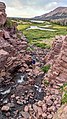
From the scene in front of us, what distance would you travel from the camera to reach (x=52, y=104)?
30547 mm

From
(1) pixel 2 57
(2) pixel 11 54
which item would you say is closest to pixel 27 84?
(1) pixel 2 57

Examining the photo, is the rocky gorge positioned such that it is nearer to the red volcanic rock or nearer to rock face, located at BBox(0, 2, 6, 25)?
the red volcanic rock

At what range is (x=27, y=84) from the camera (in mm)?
39938

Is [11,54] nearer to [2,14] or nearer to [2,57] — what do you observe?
[2,57]

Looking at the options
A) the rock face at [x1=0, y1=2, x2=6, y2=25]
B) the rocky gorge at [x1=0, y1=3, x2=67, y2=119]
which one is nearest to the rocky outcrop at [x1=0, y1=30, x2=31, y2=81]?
the rocky gorge at [x1=0, y1=3, x2=67, y2=119]

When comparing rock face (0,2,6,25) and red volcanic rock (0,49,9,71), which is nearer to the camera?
red volcanic rock (0,49,9,71)

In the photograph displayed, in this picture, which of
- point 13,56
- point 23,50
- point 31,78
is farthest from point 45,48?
point 31,78

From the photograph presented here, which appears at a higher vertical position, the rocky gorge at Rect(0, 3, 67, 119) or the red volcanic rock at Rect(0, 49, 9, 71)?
the red volcanic rock at Rect(0, 49, 9, 71)

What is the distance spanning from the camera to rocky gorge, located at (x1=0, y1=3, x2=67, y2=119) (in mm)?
30297

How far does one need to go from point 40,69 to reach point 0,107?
16.3 metres

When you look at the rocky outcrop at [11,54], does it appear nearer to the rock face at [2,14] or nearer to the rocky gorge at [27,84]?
the rocky gorge at [27,84]

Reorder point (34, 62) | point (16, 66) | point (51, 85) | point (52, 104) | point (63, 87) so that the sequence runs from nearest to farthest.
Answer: point (52, 104) < point (63, 87) < point (51, 85) < point (16, 66) < point (34, 62)

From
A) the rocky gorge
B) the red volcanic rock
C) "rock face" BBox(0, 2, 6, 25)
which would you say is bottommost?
the rocky gorge

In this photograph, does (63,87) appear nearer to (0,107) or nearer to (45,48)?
(0,107)
